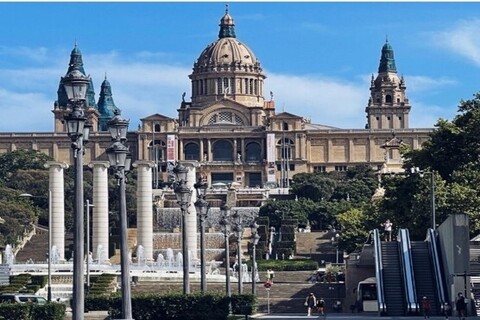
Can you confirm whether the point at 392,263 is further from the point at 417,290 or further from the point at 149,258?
the point at 149,258

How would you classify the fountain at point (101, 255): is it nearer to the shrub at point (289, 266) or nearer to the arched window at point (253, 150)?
the shrub at point (289, 266)

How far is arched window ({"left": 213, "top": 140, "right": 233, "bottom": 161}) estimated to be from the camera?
19075cm

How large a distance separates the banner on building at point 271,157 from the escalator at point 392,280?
126 meters

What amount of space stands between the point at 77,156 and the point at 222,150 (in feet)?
528

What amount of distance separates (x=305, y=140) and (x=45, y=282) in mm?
121098

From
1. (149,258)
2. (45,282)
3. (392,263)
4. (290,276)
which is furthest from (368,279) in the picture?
(149,258)

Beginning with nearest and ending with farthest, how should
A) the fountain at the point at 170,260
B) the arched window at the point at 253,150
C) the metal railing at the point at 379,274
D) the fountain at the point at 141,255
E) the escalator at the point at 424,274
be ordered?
1. the metal railing at the point at 379,274
2. the escalator at the point at 424,274
3. the fountain at the point at 170,260
4. the fountain at the point at 141,255
5. the arched window at the point at 253,150

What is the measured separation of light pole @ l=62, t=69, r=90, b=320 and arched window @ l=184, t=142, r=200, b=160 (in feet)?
524

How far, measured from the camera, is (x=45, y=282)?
71312 millimetres

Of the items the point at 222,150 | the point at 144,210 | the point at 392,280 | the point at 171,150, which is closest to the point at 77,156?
the point at 392,280

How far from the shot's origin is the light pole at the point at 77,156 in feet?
97.3

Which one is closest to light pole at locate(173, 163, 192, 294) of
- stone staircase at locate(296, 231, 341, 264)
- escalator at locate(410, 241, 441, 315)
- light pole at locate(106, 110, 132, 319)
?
light pole at locate(106, 110, 132, 319)

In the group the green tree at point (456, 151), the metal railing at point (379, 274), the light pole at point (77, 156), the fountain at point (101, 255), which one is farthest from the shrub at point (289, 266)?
the light pole at point (77, 156)

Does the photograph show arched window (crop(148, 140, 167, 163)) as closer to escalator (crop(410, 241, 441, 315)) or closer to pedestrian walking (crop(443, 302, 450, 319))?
escalator (crop(410, 241, 441, 315))
